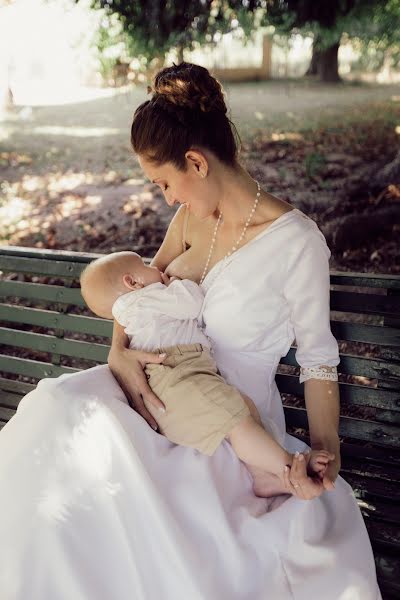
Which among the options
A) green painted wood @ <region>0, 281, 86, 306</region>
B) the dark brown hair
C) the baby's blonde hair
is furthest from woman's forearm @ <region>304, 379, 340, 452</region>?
green painted wood @ <region>0, 281, 86, 306</region>

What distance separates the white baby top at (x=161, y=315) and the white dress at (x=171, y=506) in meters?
0.14

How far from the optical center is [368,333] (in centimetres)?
244

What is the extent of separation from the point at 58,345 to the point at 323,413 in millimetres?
1393

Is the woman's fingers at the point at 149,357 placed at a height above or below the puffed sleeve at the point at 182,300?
below

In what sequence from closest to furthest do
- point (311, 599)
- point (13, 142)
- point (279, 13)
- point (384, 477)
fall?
point (311, 599)
point (384, 477)
point (279, 13)
point (13, 142)

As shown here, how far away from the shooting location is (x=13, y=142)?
31.6ft

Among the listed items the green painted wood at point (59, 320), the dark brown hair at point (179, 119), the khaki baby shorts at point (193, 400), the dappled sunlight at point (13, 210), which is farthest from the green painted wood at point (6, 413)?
the dappled sunlight at point (13, 210)

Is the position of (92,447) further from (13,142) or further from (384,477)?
(13,142)

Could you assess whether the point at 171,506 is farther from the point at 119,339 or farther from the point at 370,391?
the point at 370,391

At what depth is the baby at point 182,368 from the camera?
77.7 inches

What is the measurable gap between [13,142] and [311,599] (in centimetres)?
892

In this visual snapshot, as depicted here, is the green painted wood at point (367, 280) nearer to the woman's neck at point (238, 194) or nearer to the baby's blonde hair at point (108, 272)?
the woman's neck at point (238, 194)

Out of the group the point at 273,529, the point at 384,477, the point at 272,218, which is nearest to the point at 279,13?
the point at 272,218

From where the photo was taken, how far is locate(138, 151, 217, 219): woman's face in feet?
7.10
